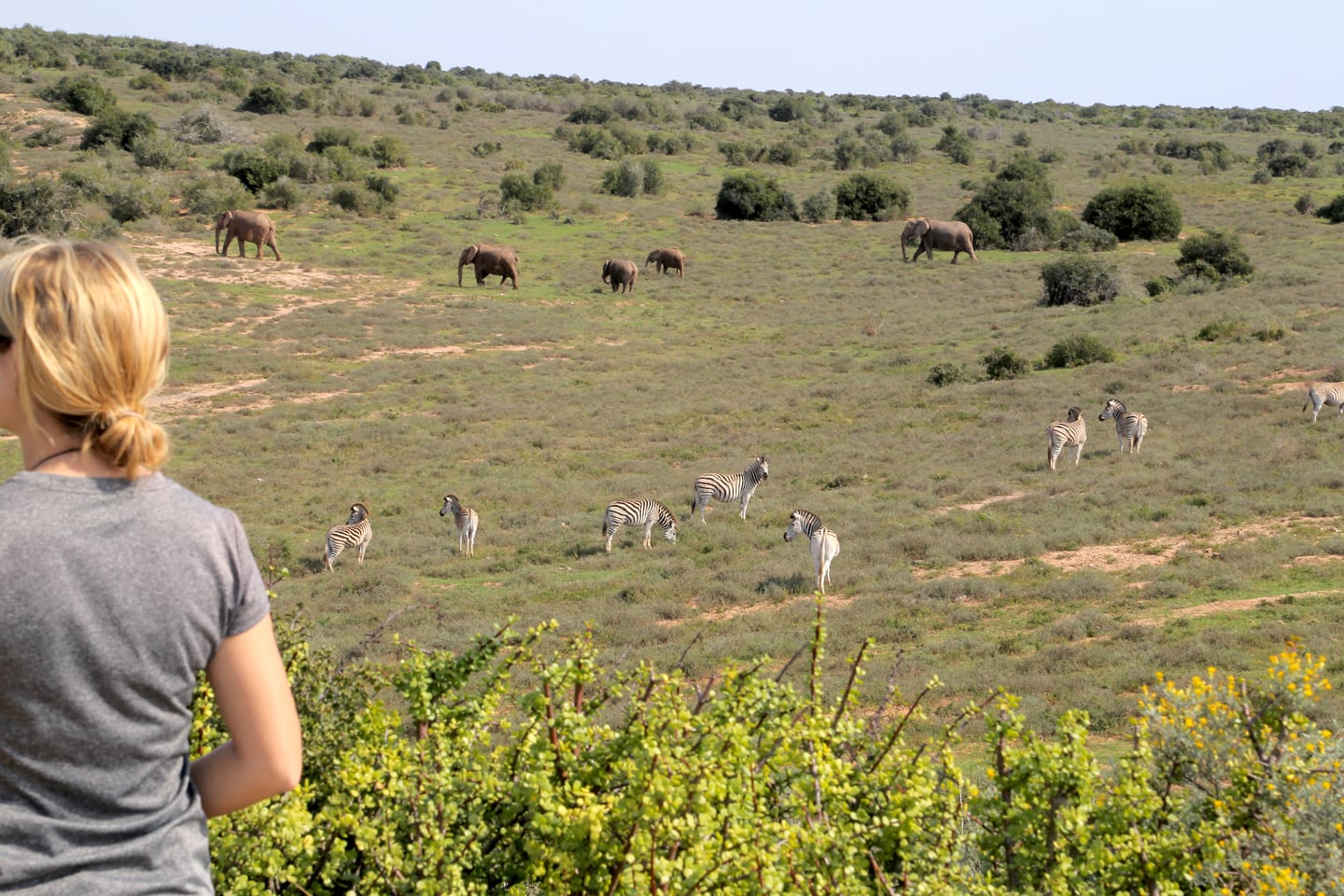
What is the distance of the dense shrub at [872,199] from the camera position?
161ft

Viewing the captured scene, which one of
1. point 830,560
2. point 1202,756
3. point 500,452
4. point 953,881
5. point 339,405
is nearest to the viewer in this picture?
point 953,881

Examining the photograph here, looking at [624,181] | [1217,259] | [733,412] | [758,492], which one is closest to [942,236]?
[1217,259]

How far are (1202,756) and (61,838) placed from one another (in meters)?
3.32

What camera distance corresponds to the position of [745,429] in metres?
22.1

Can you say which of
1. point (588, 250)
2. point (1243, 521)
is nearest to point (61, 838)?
point (1243, 521)

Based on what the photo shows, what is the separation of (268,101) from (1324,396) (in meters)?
57.5

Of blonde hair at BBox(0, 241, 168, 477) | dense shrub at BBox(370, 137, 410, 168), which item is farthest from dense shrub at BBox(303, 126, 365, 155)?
blonde hair at BBox(0, 241, 168, 477)

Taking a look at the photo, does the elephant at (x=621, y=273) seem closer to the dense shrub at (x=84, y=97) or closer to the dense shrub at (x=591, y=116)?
the dense shrub at (x=84, y=97)

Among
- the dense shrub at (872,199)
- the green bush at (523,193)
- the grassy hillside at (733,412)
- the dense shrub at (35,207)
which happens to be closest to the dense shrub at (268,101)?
the grassy hillside at (733,412)

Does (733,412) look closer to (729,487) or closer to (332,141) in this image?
(729,487)

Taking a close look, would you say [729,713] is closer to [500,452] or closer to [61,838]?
[61,838]

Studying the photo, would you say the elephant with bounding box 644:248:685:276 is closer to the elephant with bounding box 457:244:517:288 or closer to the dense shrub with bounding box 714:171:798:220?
the elephant with bounding box 457:244:517:288

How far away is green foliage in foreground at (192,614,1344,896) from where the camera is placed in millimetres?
2904

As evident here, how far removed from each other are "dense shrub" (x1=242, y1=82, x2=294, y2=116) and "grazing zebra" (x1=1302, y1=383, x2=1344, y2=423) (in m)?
56.6
